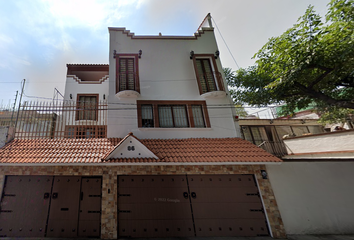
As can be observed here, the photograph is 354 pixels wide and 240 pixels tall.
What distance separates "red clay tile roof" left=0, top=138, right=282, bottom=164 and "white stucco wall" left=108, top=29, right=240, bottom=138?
692 millimetres

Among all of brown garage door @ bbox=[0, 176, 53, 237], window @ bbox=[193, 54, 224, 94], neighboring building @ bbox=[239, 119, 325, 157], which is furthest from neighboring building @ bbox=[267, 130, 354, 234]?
brown garage door @ bbox=[0, 176, 53, 237]

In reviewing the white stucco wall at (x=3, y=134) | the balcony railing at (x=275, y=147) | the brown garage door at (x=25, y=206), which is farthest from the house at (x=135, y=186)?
the balcony railing at (x=275, y=147)

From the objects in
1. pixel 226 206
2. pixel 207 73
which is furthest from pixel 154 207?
pixel 207 73

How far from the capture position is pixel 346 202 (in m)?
6.51

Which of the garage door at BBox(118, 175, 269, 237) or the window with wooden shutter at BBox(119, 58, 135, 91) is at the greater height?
the window with wooden shutter at BBox(119, 58, 135, 91)

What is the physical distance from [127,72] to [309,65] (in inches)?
350

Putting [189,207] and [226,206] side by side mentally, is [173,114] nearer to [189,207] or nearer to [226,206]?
[189,207]

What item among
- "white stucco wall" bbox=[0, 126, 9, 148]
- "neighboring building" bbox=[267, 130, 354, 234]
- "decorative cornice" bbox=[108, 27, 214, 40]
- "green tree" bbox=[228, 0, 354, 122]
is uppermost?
"decorative cornice" bbox=[108, 27, 214, 40]

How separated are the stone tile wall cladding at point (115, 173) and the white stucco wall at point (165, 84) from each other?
1.87 m

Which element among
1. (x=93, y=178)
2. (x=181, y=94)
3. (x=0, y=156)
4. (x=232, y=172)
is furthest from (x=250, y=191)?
(x=0, y=156)

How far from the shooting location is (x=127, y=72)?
891 cm

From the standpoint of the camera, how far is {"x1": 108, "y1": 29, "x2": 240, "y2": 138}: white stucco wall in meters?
8.07

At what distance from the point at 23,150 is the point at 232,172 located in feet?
28.7

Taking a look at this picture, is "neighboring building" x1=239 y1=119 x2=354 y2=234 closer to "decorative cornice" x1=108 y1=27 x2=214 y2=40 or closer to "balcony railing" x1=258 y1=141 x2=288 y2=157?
"balcony railing" x1=258 y1=141 x2=288 y2=157
